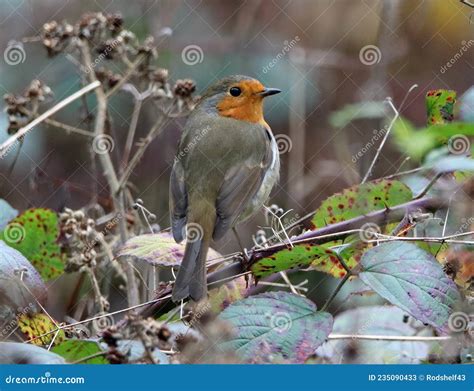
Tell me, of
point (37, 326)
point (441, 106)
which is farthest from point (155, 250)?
point (441, 106)

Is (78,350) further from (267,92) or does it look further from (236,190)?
(267,92)

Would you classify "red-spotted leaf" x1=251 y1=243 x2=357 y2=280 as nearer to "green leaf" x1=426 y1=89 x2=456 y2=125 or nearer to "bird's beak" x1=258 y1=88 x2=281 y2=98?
"green leaf" x1=426 y1=89 x2=456 y2=125

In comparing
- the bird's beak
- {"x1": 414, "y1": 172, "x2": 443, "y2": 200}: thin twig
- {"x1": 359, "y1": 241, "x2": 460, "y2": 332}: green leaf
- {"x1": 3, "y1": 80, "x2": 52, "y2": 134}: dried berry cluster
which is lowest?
{"x1": 3, "y1": 80, "x2": 52, "y2": 134}: dried berry cluster

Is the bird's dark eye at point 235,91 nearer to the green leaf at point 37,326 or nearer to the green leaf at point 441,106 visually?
the green leaf at point 441,106

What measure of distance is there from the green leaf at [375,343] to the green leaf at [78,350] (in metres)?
0.62

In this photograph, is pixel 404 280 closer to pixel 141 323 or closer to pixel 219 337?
pixel 219 337

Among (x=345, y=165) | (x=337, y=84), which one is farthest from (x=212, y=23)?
(x=345, y=165)

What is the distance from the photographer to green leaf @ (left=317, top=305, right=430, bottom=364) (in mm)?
1825

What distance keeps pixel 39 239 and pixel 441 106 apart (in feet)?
3.27

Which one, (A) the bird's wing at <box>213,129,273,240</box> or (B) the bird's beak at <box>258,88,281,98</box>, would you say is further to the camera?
(B) the bird's beak at <box>258,88,281,98</box>

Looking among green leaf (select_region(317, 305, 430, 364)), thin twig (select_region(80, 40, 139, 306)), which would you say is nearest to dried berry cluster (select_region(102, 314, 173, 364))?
thin twig (select_region(80, 40, 139, 306))

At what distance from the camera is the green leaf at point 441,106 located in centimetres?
182

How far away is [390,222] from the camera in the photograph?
1.74 m

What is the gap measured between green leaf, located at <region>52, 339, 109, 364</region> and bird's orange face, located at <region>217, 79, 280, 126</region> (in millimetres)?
1400
